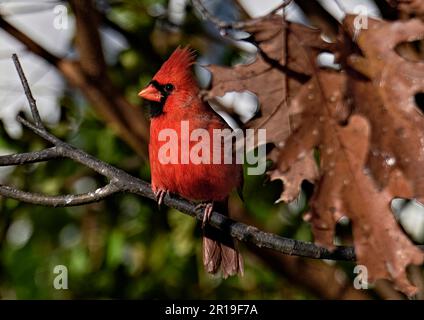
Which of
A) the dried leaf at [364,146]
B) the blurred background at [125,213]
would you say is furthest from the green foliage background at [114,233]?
the dried leaf at [364,146]

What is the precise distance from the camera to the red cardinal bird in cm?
263

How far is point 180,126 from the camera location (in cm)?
262

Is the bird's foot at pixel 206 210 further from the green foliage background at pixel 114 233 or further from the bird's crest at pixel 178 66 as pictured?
the green foliage background at pixel 114 233

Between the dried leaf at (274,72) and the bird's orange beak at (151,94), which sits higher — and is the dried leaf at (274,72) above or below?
above

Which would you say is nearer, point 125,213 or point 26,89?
point 26,89

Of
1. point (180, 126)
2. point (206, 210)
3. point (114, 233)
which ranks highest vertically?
point (180, 126)

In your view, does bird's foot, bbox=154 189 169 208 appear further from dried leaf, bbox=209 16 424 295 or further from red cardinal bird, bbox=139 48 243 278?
dried leaf, bbox=209 16 424 295

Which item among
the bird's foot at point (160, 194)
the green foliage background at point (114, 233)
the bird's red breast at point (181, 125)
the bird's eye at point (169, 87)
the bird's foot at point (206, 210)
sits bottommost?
the green foliage background at point (114, 233)

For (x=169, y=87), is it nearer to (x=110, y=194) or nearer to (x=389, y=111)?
(x=110, y=194)

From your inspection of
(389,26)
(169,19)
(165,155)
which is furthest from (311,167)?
(169,19)

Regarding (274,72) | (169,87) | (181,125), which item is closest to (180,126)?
(181,125)

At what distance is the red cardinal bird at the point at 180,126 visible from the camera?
2627mm

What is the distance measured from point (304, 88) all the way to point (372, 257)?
13.2 inches

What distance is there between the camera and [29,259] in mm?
3396
